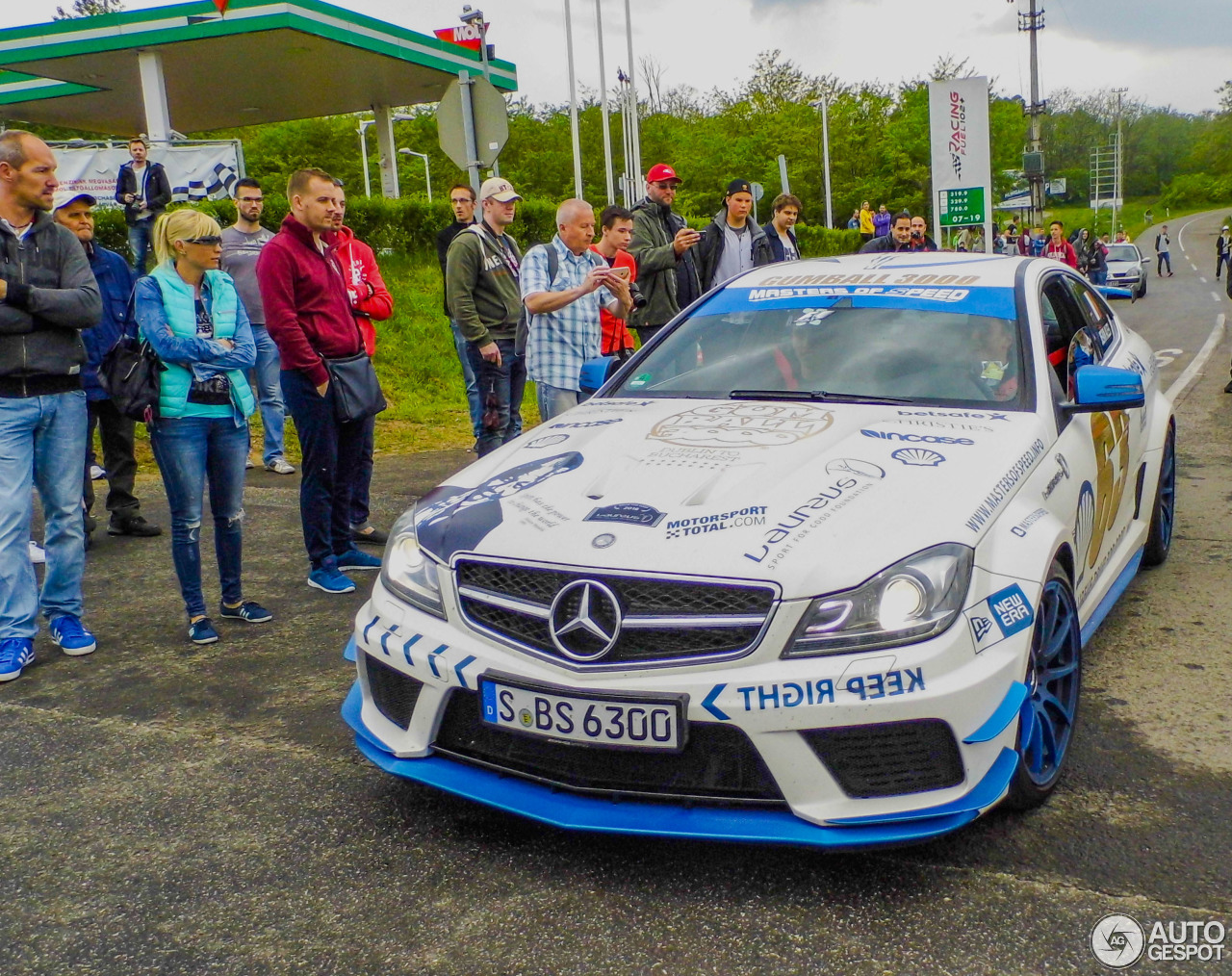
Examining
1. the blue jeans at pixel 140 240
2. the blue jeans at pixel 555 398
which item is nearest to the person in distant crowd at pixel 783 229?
the blue jeans at pixel 555 398

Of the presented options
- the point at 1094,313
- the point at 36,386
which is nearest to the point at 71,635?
the point at 36,386

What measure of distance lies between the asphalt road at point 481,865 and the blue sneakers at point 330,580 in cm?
120

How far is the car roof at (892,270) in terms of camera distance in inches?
174

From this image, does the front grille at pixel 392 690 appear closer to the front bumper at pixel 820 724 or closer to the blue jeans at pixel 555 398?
the front bumper at pixel 820 724

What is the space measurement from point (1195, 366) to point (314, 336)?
12176 mm

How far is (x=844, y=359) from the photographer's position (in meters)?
4.09

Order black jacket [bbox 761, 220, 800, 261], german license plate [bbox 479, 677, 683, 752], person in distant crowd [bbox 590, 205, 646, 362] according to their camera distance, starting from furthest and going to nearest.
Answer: black jacket [bbox 761, 220, 800, 261] < person in distant crowd [bbox 590, 205, 646, 362] < german license plate [bbox 479, 677, 683, 752]

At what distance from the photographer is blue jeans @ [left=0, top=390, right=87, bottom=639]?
461 cm

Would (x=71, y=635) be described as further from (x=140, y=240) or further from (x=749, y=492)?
(x=140, y=240)

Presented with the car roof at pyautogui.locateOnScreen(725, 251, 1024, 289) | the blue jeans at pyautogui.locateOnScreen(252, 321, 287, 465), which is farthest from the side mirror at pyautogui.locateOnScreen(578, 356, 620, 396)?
the blue jeans at pyautogui.locateOnScreen(252, 321, 287, 465)

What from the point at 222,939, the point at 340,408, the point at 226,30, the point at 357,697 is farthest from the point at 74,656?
the point at 226,30

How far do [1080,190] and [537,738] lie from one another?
129976mm

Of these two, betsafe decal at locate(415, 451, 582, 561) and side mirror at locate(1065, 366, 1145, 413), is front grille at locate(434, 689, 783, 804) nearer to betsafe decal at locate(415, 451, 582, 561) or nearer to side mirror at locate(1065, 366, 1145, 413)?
betsafe decal at locate(415, 451, 582, 561)

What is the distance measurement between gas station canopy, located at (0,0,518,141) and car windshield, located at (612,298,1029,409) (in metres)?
15.1
